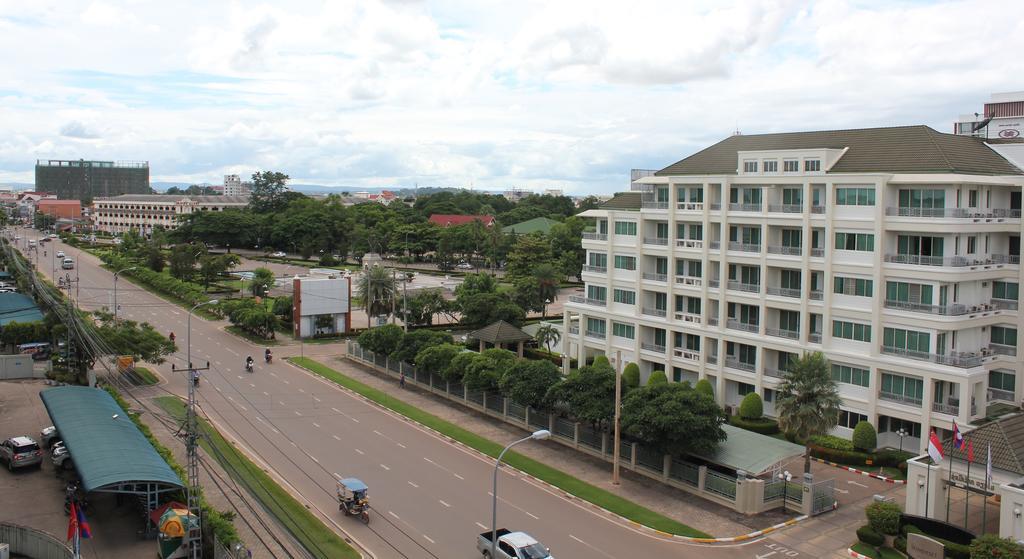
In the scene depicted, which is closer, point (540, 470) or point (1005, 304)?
point (540, 470)

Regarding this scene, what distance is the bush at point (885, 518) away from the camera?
112 ft

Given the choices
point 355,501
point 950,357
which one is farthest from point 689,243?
point 355,501

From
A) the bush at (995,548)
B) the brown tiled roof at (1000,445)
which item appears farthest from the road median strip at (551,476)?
the brown tiled roof at (1000,445)

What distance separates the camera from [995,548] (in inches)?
1154

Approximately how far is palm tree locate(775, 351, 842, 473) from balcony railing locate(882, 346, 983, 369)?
8300 millimetres

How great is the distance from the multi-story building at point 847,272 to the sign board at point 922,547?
1394cm

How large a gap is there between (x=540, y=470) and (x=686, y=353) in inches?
722

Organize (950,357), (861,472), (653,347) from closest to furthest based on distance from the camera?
(861,472) < (950,357) < (653,347)

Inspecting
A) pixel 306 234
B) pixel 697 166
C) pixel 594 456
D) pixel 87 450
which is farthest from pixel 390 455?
pixel 306 234

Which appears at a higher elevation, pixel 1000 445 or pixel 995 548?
pixel 1000 445

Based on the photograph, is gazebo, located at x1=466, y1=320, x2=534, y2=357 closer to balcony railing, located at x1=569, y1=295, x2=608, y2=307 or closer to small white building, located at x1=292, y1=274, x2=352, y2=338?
balcony railing, located at x1=569, y1=295, x2=608, y2=307

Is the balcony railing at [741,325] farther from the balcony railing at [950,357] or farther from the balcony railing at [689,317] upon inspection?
the balcony railing at [950,357]

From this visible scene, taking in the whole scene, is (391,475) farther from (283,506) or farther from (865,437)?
(865,437)

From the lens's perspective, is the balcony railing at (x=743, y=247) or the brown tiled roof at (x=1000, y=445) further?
the balcony railing at (x=743, y=247)
